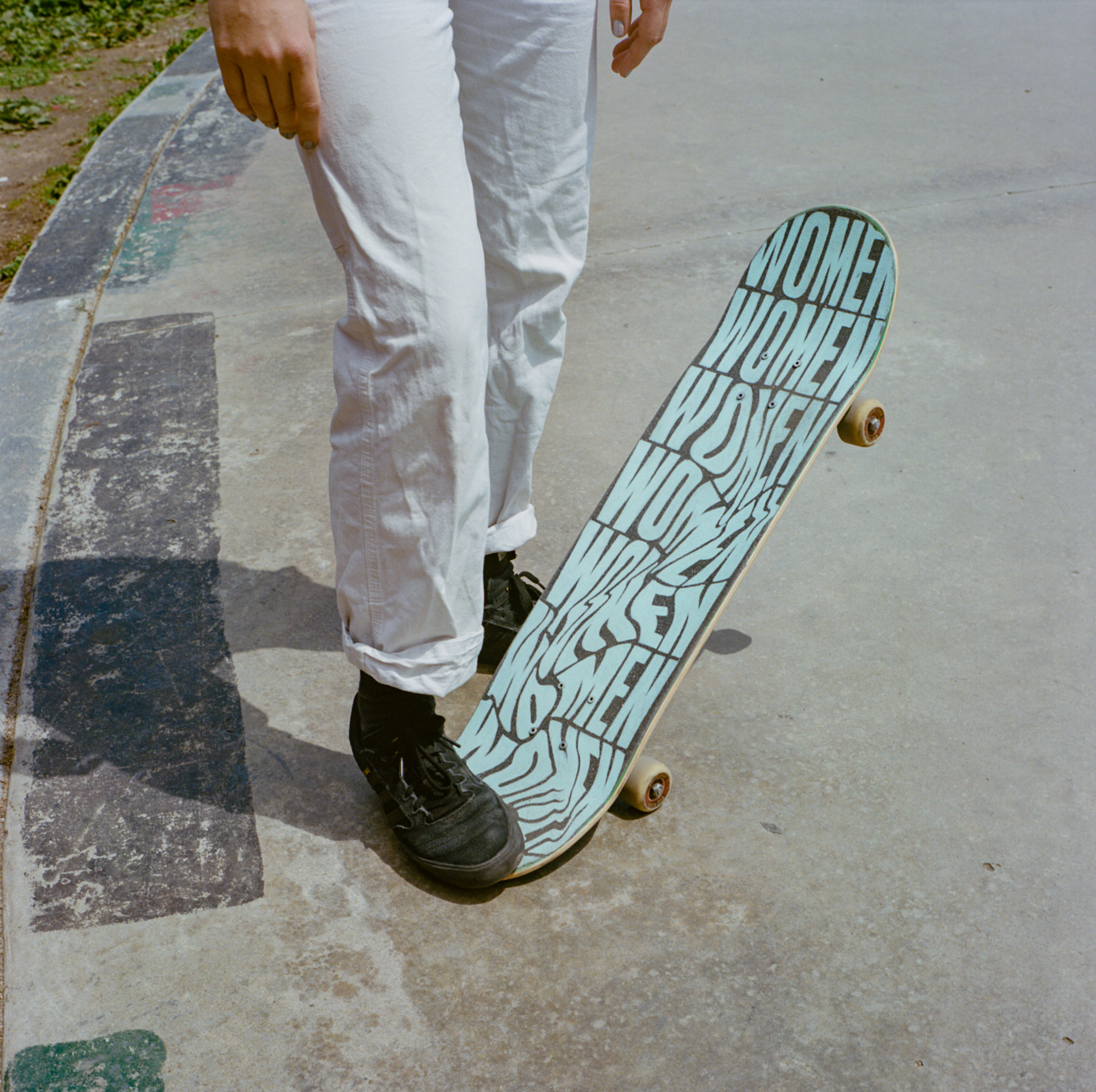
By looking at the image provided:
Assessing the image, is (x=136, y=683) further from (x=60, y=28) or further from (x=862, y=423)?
(x=60, y=28)

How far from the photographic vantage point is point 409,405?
1.26 metres

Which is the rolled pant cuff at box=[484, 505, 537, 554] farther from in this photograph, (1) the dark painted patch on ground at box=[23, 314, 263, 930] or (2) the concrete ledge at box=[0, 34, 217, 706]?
(2) the concrete ledge at box=[0, 34, 217, 706]

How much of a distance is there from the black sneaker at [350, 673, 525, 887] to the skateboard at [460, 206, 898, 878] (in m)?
0.05

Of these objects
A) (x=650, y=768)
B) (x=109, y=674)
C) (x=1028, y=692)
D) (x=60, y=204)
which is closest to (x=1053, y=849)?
(x=1028, y=692)

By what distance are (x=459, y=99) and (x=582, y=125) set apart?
19 centimetres

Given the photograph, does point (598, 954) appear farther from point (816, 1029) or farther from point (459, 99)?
point (459, 99)

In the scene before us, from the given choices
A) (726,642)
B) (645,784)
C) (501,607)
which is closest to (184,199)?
(501,607)

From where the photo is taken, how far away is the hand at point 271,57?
1107mm

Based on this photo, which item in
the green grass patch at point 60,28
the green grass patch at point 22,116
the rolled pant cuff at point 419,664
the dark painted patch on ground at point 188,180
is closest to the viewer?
the rolled pant cuff at point 419,664

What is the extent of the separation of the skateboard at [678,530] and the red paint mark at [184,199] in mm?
2235

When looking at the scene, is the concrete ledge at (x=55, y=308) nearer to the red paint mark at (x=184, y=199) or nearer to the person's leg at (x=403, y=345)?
the red paint mark at (x=184, y=199)

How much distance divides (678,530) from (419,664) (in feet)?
2.11

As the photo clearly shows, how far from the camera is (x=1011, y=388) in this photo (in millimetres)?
2572

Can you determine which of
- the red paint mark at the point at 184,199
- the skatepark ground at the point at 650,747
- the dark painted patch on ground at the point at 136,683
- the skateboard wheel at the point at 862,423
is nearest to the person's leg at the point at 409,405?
the skatepark ground at the point at 650,747
